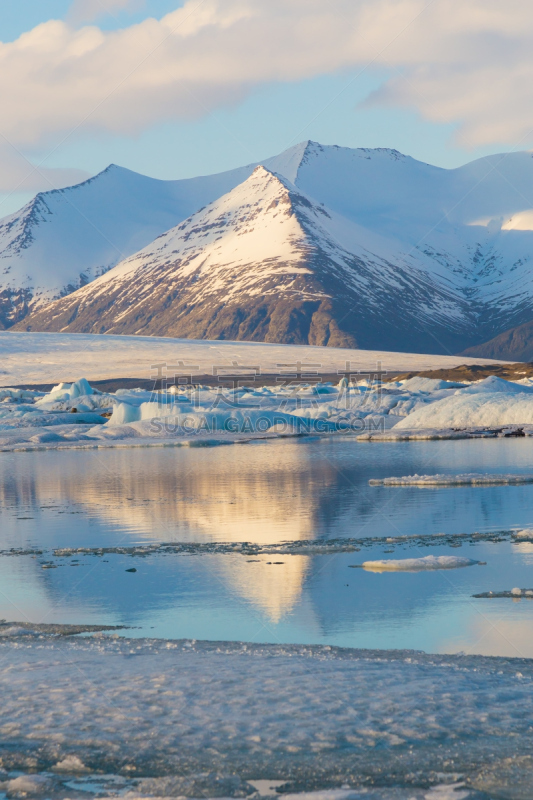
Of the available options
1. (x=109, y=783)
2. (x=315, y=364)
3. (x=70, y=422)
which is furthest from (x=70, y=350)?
(x=109, y=783)

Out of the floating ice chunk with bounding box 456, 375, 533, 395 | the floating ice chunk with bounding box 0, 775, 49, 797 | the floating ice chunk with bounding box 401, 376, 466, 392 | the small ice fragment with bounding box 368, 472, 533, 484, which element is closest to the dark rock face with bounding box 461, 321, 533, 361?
the floating ice chunk with bounding box 401, 376, 466, 392

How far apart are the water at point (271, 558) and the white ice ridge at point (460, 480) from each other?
0.52m

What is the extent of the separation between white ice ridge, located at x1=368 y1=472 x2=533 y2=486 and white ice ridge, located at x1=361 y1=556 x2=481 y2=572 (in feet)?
27.6

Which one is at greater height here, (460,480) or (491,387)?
(491,387)

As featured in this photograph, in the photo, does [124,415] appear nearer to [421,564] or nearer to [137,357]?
[421,564]

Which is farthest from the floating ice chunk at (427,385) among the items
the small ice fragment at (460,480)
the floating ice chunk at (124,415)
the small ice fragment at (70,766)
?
the small ice fragment at (70,766)

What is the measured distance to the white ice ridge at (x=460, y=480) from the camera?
19.6 metres

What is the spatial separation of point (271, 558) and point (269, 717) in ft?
19.6

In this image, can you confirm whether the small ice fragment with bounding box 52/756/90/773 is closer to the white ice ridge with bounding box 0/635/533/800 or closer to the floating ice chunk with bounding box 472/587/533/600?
the white ice ridge with bounding box 0/635/533/800

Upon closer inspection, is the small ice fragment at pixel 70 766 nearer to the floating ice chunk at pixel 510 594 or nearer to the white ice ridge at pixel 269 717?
the white ice ridge at pixel 269 717

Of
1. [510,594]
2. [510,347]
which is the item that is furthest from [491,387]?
[510,347]

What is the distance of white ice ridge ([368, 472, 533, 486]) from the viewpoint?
64.4ft

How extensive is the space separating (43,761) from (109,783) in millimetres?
576

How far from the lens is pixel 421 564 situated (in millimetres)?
11234
